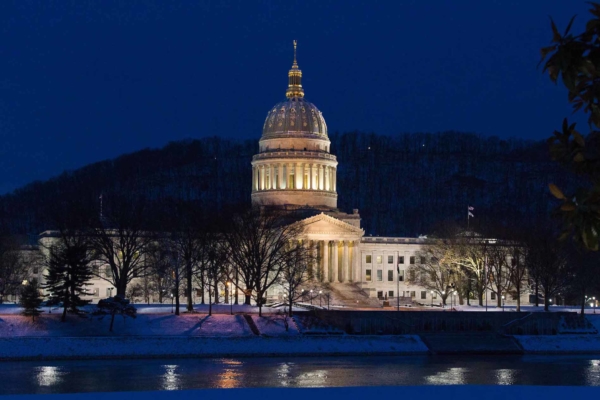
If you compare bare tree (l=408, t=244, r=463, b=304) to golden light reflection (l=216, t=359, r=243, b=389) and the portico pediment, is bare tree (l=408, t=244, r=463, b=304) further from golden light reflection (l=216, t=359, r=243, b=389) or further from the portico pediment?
golden light reflection (l=216, t=359, r=243, b=389)

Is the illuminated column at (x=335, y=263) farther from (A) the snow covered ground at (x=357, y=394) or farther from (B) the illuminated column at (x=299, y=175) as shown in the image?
(A) the snow covered ground at (x=357, y=394)

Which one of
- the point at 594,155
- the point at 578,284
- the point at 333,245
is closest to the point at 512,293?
the point at 578,284

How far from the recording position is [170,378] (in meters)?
52.5

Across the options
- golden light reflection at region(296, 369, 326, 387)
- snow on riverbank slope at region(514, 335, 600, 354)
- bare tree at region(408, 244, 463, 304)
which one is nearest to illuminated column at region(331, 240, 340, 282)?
bare tree at region(408, 244, 463, 304)

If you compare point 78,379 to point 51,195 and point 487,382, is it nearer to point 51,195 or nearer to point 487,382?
point 487,382

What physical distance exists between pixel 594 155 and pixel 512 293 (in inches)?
Result: 4029

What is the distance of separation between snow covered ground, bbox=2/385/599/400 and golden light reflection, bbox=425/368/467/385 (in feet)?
30.7

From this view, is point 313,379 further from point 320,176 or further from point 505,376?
point 320,176

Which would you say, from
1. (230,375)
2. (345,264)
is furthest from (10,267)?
(230,375)

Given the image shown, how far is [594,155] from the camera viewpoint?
12.3 m

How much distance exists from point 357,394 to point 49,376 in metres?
20.8

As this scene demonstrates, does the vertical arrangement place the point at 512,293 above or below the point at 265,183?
below

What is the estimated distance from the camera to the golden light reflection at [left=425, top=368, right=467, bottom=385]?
166 feet

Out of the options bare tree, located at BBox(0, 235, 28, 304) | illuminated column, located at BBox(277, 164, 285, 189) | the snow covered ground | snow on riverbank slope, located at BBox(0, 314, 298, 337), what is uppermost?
illuminated column, located at BBox(277, 164, 285, 189)
